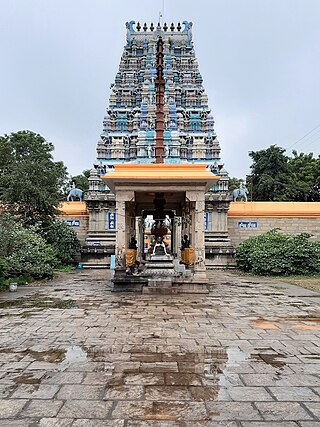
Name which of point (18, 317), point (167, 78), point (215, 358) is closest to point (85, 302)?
point (18, 317)

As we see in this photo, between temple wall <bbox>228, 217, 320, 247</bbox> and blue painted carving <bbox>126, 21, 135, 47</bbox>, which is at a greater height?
blue painted carving <bbox>126, 21, 135, 47</bbox>

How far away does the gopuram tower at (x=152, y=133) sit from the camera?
19.2m

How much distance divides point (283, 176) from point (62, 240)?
21499mm

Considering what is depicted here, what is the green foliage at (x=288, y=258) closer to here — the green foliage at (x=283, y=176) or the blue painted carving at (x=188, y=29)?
the green foliage at (x=283, y=176)

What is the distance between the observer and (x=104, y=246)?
1881 centimetres

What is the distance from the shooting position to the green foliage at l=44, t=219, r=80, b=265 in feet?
56.0

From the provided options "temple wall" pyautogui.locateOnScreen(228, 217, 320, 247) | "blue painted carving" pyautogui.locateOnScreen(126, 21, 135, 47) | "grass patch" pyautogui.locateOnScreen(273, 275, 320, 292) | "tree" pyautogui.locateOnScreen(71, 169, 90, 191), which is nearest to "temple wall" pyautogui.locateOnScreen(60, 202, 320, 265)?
"temple wall" pyautogui.locateOnScreen(228, 217, 320, 247)

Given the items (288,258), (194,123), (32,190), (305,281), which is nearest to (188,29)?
(194,123)

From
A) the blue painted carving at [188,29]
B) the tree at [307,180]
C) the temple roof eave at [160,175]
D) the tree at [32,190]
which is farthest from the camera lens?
the tree at [307,180]

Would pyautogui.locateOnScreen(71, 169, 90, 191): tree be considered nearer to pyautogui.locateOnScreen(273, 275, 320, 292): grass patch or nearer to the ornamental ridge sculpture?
the ornamental ridge sculpture

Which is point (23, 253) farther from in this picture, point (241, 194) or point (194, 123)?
point (241, 194)

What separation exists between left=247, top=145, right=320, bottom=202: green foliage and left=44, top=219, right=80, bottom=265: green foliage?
17418mm

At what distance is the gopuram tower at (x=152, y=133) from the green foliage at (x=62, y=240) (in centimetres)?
73

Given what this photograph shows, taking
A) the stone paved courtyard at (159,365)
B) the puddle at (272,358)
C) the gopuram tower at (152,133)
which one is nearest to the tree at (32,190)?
the gopuram tower at (152,133)
